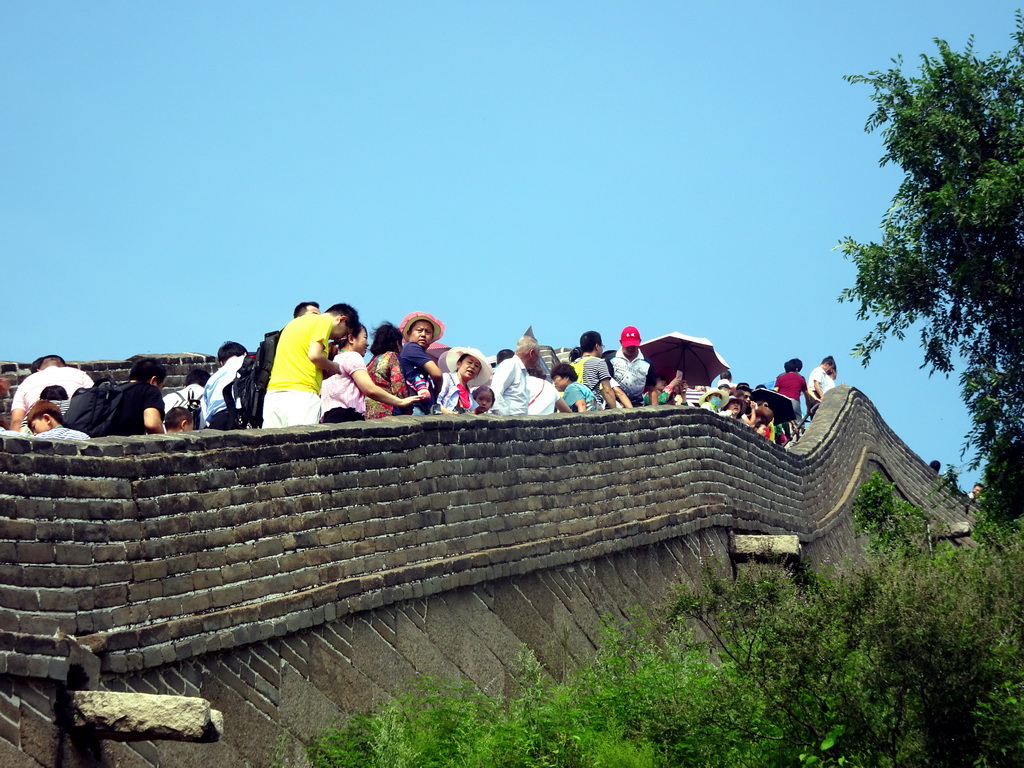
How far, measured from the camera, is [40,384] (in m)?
10.5

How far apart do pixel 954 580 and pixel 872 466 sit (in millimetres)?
14080

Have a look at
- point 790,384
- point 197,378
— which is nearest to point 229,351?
point 197,378

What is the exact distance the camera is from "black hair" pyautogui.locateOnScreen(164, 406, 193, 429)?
33.1ft

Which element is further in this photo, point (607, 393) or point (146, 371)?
point (607, 393)

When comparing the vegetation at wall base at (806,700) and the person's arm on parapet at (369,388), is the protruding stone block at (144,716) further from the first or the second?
the person's arm on parapet at (369,388)

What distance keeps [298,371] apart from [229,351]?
2435mm

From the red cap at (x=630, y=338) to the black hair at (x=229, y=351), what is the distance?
469cm

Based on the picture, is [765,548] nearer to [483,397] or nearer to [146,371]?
[483,397]

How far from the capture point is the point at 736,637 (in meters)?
9.24

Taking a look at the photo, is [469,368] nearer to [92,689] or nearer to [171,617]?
[171,617]

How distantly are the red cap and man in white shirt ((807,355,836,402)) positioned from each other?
26.0 ft

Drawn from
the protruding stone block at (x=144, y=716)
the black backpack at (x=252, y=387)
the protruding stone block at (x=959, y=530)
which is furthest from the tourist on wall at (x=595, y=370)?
the protruding stone block at (x=144, y=716)

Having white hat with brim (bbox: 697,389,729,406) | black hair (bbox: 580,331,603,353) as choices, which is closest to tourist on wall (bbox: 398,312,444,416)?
black hair (bbox: 580,331,603,353)

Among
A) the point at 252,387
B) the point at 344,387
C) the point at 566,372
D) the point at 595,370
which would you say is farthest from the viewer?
the point at 595,370
